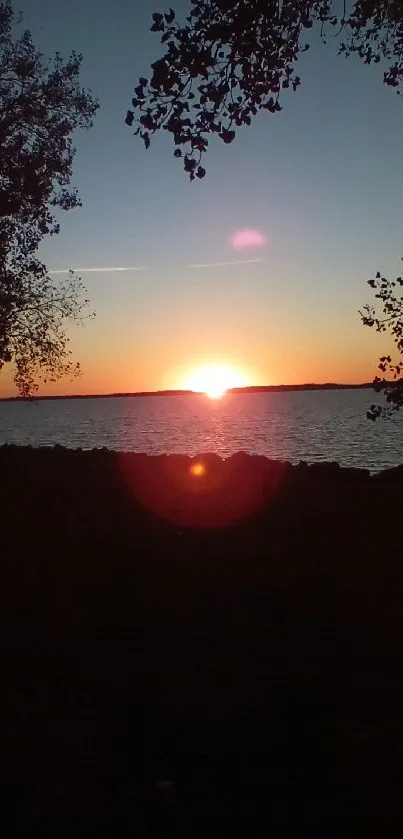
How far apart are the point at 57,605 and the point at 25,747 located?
9.68 ft

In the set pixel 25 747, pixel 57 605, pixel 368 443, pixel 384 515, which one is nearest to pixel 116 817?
pixel 25 747

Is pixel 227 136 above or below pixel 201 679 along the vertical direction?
above

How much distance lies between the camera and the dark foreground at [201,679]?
247 inches

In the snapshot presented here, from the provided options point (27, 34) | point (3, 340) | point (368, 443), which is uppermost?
point (27, 34)

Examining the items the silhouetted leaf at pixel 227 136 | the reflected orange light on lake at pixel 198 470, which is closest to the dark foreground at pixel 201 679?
the silhouetted leaf at pixel 227 136

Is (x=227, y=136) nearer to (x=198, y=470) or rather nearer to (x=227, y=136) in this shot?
(x=227, y=136)

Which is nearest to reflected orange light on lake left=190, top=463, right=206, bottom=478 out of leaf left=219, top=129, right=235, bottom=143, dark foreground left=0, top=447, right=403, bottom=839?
dark foreground left=0, top=447, right=403, bottom=839

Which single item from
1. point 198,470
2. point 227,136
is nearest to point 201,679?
point 227,136

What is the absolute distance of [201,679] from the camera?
8133mm

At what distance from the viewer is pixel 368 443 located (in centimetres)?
6975

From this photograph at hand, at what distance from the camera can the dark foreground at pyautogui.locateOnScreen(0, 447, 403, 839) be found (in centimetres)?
629

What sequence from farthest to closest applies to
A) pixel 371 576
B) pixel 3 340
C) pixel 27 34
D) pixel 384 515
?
pixel 3 340 < pixel 27 34 < pixel 384 515 < pixel 371 576

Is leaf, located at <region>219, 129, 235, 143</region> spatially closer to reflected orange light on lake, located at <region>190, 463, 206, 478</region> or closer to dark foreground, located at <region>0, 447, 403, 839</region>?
dark foreground, located at <region>0, 447, 403, 839</region>

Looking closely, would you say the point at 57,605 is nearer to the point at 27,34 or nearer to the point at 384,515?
the point at 384,515
